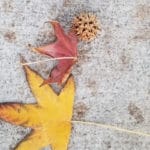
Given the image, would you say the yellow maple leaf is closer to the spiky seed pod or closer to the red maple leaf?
the red maple leaf

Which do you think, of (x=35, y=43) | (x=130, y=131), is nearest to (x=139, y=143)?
(x=130, y=131)

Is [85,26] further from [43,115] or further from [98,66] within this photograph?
[43,115]

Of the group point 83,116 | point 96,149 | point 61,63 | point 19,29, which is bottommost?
point 96,149

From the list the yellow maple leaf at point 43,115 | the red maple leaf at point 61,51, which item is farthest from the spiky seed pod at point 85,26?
the yellow maple leaf at point 43,115

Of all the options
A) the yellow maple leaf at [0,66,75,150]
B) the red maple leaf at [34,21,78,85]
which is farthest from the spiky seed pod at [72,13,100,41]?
the yellow maple leaf at [0,66,75,150]

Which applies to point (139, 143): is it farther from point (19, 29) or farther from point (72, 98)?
point (19, 29)
